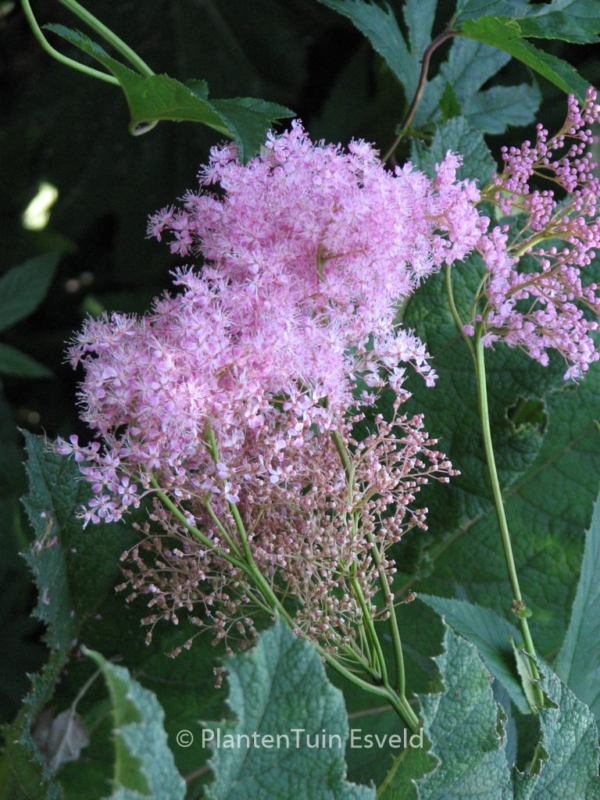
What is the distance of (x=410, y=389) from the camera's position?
0.73m

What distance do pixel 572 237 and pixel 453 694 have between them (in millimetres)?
Result: 322

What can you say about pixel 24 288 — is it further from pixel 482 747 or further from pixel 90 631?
pixel 482 747

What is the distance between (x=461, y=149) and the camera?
72cm

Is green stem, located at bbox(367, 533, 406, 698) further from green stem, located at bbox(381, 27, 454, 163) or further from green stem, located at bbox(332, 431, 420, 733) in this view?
green stem, located at bbox(381, 27, 454, 163)

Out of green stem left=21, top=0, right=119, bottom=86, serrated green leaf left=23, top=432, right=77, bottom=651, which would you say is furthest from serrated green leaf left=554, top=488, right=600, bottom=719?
green stem left=21, top=0, right=119, bottom=86

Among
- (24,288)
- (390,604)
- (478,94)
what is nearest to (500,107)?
(478,94)

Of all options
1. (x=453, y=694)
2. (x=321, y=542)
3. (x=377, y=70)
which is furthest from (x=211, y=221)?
(x=377, y=70)

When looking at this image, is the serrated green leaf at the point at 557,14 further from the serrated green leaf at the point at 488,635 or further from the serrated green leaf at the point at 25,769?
the serrated green leaf at the point at 25,769

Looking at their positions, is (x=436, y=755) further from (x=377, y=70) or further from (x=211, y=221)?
(x=377, y=70)

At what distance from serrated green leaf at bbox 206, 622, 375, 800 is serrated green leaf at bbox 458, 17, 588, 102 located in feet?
1.53

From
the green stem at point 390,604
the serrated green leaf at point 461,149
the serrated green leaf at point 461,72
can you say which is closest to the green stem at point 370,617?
the green stem at point 390,604

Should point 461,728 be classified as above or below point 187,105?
below

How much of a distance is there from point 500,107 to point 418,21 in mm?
120

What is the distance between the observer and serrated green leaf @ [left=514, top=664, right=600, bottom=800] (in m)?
0.52
